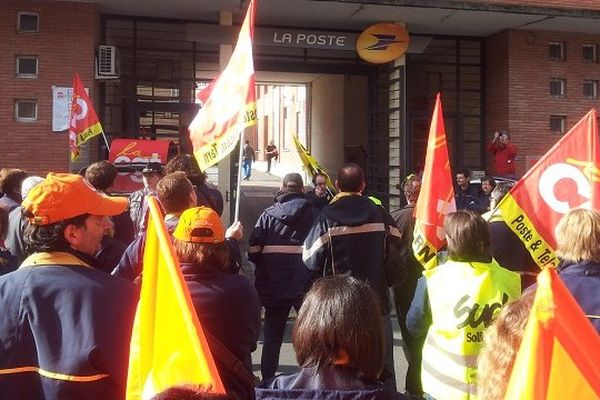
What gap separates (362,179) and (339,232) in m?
0.47

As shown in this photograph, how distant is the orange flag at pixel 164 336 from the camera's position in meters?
2.12

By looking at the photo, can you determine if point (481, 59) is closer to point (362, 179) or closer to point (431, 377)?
point (362, 179)

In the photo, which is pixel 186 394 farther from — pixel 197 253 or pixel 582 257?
pixel 582 257

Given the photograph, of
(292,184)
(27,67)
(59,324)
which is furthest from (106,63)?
(59,324)

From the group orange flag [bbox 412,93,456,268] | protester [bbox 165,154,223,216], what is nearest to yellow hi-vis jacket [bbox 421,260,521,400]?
orange flag [bbox 412,93,456,268]

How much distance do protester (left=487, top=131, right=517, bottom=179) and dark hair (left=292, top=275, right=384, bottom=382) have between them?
527 inches

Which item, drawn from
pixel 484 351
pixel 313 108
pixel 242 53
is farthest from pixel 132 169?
pixel 313 108

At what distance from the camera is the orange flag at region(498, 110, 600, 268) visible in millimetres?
4613

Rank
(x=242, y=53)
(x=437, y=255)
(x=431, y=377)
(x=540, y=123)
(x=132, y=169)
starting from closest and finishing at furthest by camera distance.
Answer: (x=431, y=377) → (x=437, y=255) → (x=242, y=53) → (x=132, y=169) → (x=540, y=123)

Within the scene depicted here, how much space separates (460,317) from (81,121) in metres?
8.60

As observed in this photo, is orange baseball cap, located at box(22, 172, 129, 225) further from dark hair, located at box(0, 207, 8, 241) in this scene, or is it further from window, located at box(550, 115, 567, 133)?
window, located at box(550, 115, 567, 133)

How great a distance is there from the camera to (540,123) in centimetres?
1564

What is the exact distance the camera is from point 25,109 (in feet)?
44.5

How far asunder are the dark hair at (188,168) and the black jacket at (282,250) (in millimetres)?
662
